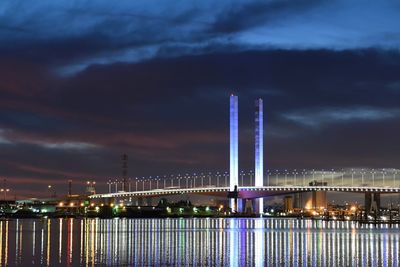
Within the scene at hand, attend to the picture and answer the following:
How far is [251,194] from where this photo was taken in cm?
13588

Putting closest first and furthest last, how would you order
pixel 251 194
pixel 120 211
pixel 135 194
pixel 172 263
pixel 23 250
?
pixel 172 263 → pixel 23 250 → pixel 251 194 → pixel 135 194 → pixel 120 211

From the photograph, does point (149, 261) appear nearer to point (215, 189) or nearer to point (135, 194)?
point (215, 189)

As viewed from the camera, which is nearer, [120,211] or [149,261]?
[149,261]

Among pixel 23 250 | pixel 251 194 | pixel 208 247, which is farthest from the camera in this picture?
pixel 251 194

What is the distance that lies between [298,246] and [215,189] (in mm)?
89562

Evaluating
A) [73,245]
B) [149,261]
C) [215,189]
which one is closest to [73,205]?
[215,189]

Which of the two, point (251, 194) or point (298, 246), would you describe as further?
point (251, 194)

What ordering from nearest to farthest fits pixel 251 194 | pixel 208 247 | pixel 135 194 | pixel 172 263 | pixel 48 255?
pixel 172 263
pixel 48 255
pixel 208 247
pixel 251 194
pixel 135 194

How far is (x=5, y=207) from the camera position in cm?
17738

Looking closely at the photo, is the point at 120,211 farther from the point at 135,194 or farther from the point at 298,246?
the point at 298,246

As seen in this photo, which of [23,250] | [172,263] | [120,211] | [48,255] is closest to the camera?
[172,263]

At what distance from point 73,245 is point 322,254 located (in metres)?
15.0

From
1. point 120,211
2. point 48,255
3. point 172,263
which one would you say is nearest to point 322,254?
point 172,263

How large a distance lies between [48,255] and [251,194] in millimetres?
97577
